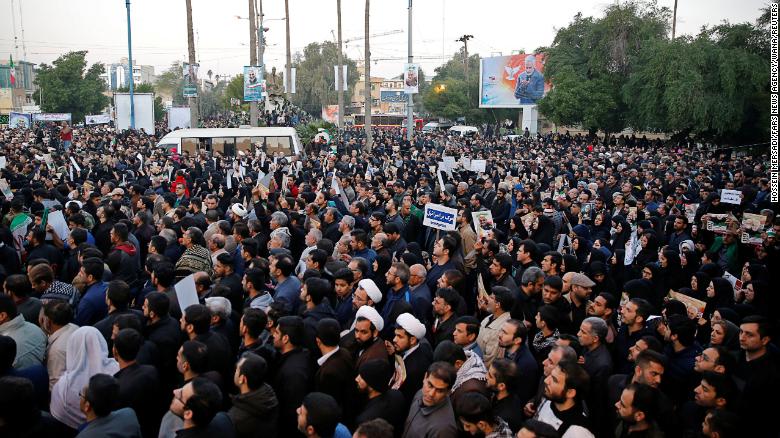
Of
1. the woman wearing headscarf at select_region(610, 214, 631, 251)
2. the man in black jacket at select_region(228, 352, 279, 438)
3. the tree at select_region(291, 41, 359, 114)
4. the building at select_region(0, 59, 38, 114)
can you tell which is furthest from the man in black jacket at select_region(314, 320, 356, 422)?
the tree at select_region(291, 41, 359, 114)

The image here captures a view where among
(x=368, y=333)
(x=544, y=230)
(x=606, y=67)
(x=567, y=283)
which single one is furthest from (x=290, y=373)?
(x=606, y=67)

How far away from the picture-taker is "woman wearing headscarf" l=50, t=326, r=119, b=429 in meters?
4.33

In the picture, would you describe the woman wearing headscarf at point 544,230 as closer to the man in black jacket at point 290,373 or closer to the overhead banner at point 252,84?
the man in black jacket at point 290,373

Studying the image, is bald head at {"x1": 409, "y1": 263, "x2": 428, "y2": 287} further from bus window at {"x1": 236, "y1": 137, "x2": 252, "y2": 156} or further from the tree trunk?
the tree trunk

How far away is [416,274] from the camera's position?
21.8ft

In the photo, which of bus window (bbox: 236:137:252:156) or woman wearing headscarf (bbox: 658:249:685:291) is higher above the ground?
bus window (bbox: 236:137:252:156)

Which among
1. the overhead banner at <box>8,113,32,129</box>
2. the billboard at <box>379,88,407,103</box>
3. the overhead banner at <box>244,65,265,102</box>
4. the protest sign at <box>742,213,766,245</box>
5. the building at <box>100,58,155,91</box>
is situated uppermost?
the building at <box>100,58,155,91</box>

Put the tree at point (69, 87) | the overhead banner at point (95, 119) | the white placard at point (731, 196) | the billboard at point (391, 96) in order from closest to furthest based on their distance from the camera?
the white placard at point (731, 196), the overhead banner at point (95, 119), the tree at point (69, 87), the billboard at point (391, 96)

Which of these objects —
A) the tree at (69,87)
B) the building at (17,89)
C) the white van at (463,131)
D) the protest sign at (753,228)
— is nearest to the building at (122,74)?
the building at (17,89)

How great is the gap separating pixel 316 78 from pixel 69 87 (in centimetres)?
3191

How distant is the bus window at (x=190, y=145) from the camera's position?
24.5m

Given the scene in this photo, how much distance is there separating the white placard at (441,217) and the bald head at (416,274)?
2414 mm

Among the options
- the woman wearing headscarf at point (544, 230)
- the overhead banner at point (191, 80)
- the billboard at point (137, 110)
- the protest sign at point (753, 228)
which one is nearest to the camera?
the protest sign at point (753, 228)

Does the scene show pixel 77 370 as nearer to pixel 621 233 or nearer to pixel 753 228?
pixel 621 233
